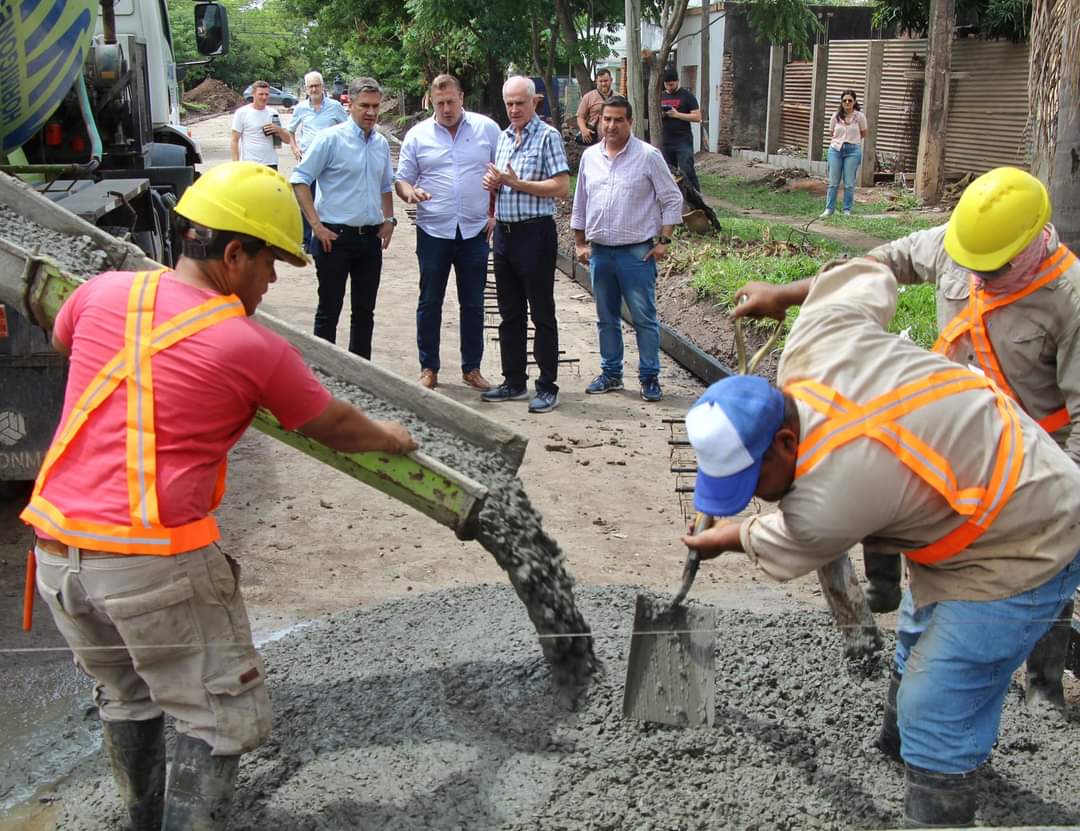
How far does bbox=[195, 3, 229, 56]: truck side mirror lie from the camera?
9578mm

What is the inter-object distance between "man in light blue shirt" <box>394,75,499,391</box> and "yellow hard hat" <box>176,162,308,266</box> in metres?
4.77

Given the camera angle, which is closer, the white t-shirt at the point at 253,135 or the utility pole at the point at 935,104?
the white t-shirt at the point at 253,135

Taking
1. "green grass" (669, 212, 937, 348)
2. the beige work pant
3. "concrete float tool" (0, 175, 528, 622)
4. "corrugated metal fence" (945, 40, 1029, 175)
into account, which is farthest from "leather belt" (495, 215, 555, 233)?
"corrugated metal fence" (945, 40, 1029, 175)

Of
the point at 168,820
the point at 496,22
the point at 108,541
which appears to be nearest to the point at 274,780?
the point at 168,820

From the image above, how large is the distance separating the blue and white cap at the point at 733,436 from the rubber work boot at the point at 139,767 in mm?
1690

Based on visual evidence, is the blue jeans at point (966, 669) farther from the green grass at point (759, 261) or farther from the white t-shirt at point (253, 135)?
the white t-shirt at point (253, 135)

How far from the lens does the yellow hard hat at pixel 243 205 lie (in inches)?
109

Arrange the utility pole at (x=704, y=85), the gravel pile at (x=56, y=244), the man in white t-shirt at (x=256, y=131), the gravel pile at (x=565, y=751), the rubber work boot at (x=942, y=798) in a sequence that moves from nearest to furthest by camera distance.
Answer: the rubber work boot at (x=942, y=798), the gravel pile at (x=565, y=751), the gravel pile at (x=56, y=244), the man in white t-shirt at (x=256, y=131), the utility pole at (x=704, y=85)

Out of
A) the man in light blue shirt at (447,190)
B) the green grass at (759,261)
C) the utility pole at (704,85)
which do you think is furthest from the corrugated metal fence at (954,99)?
the man in light blue shirt at (447,190)

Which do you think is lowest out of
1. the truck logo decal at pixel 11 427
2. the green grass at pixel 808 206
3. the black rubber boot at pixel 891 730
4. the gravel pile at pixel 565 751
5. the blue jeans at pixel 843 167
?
the gravel pile at pixel 565 751

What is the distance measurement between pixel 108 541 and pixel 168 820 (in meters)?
0.78

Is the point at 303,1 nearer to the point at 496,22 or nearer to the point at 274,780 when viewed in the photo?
the point at 496,22

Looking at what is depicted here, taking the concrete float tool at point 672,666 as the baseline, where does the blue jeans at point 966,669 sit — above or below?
above

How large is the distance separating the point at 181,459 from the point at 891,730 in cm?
232
